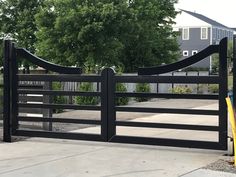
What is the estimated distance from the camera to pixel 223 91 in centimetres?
893

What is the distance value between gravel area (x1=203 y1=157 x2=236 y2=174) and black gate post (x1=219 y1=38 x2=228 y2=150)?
0.69 meters

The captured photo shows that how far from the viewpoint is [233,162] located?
8.16 m

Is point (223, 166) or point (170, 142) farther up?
point (170, 142)

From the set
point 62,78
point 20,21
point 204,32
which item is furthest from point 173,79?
point 204,32

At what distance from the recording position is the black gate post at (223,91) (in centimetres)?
889

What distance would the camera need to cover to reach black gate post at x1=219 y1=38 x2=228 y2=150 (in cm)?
889

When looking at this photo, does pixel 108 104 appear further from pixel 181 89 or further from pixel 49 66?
pixel 181 89

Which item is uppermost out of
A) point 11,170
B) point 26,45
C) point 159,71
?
point 26,45

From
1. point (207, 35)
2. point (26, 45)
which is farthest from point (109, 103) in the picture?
point (207, 35)

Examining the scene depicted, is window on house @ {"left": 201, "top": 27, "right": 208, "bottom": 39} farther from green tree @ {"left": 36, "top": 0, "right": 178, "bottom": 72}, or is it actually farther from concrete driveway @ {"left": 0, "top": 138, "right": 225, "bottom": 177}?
concrete driveway @ {"left": 0, "top": 138, "right": 225, "bottom": 177}

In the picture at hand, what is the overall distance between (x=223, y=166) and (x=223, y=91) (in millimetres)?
1589

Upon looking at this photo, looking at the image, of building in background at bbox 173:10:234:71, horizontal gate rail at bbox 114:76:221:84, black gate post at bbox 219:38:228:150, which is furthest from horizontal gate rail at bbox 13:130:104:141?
building in background at bbox 173:10:234:71

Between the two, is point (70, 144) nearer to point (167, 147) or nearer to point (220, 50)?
point (167, 147)

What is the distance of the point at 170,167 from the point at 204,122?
6.53 m
